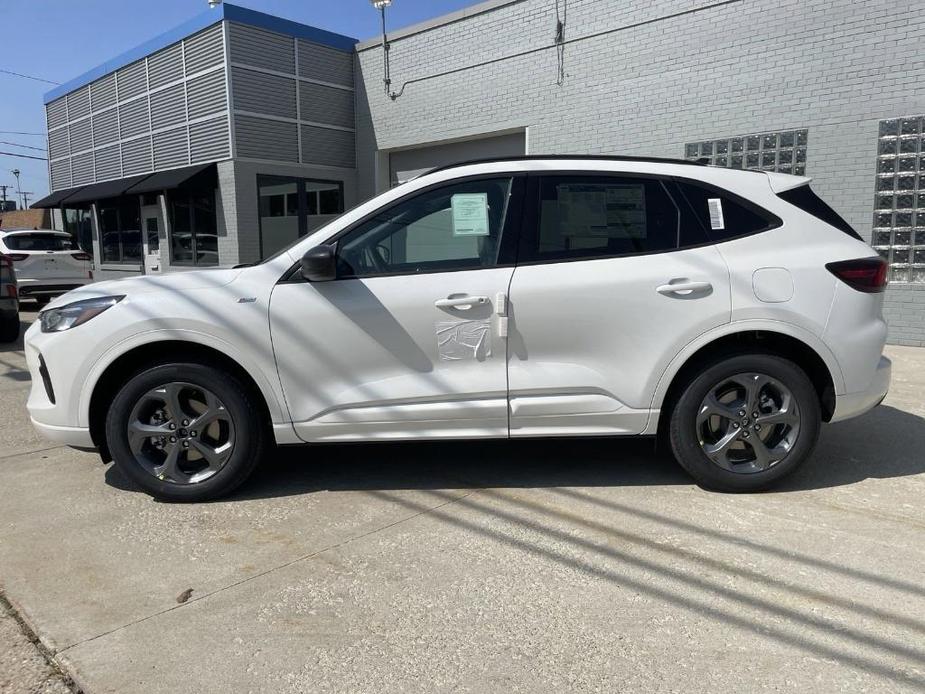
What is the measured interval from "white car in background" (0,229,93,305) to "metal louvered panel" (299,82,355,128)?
19.7ft

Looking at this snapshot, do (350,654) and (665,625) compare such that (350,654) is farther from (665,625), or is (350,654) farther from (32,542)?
(32,542)

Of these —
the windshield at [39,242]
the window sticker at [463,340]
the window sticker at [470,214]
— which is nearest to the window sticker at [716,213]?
the window sticker at [470,214]

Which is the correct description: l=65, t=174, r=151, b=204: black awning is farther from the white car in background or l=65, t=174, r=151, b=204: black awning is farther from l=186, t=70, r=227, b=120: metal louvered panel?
the white car in background

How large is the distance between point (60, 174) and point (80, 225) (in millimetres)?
2096

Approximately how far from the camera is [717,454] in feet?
12.2

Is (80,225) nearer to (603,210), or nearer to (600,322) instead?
(603,210)

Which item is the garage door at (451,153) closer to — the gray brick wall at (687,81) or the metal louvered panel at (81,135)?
the gray brick wall at (687,81)

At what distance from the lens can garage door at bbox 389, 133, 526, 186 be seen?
13422 mm

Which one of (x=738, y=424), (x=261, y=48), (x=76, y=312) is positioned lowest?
(x=738, y=424)

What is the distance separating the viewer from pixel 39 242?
41.5 ft

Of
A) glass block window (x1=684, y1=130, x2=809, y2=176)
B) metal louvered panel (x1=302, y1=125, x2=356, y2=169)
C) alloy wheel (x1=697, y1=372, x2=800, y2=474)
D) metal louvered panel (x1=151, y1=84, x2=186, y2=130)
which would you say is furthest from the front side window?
metal louvered panel (x1=151, y1=84, x2=186, y2=130)

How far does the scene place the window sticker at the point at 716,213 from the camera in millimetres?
3729

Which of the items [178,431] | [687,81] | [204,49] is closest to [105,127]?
[204,49]

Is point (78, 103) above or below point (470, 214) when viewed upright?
above
